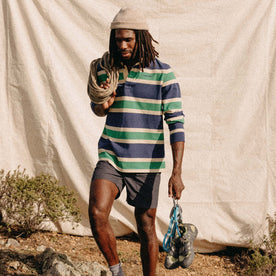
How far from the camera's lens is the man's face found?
11.5 ft

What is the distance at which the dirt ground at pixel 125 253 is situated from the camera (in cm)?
508

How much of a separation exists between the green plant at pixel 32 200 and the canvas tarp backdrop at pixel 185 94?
23cm

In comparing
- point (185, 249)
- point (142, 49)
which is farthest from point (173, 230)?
point (142, 49)

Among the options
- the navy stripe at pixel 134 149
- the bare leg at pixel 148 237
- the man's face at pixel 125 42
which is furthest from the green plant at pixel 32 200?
the man's face at pixel 125 42

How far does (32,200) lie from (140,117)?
1889 mm

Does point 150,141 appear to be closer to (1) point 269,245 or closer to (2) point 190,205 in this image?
(2) point 190,205

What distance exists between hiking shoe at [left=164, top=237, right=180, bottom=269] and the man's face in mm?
1281

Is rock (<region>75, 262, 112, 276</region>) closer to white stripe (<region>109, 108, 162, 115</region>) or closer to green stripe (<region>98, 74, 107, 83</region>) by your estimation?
white stripe (<region>109, 108, 162, 115</region>)

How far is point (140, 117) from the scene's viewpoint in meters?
3.57

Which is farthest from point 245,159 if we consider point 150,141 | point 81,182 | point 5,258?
point 5,258

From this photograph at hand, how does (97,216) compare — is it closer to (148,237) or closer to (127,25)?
(148,237)

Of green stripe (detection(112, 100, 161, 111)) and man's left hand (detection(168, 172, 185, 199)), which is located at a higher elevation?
green stripe (detection(112, 100, 161, 111))

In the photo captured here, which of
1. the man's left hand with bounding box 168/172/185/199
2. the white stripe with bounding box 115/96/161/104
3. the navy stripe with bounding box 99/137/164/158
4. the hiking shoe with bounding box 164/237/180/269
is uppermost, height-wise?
the white stripe with bounding box 115/96/161/104

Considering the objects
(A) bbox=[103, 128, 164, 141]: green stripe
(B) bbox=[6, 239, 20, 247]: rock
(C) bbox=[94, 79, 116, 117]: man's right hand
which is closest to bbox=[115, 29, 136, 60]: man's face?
(C) bbox=[94, 79, 116, 117]: man's right hand
